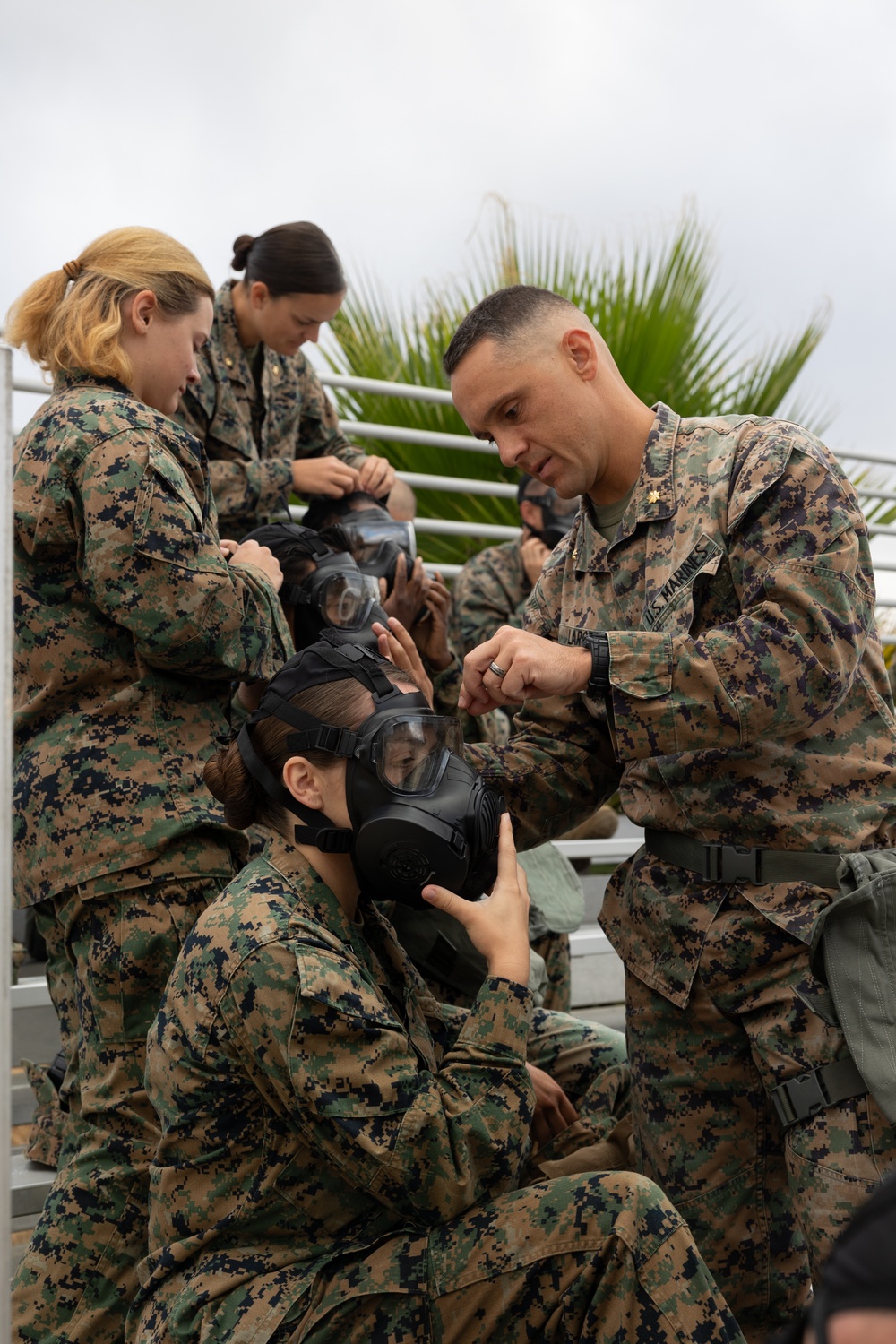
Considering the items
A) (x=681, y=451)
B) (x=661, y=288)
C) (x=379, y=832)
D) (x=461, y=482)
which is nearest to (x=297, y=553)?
(x=681, y=451)

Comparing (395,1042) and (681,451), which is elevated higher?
(681,451)

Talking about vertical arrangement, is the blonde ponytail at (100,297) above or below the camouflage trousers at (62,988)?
above

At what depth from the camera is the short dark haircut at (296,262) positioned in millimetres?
3691

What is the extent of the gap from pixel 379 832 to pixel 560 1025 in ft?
3.73

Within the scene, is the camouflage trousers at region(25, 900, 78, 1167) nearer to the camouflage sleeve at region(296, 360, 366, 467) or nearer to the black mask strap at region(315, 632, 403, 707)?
the black mask strap at region(315, 632, 403, 707)

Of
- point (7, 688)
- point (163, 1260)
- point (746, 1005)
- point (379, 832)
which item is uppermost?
point (7, 688)

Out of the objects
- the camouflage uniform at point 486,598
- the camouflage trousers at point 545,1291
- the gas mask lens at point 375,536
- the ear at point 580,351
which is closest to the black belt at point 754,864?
the camouflage trousers at point 545,1291

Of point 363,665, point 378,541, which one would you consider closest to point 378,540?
point 378,541

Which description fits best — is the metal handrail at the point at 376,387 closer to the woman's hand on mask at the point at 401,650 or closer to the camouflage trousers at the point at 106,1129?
the woman's hand on mask at the point at 401,650

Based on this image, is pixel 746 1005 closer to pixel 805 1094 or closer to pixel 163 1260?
pixel 805 1094

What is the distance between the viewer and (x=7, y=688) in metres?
1.45

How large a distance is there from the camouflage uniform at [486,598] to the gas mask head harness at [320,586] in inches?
61.8

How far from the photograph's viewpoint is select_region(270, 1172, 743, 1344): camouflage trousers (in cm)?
181

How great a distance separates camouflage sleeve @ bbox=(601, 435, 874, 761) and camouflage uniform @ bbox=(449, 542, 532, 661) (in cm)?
255
